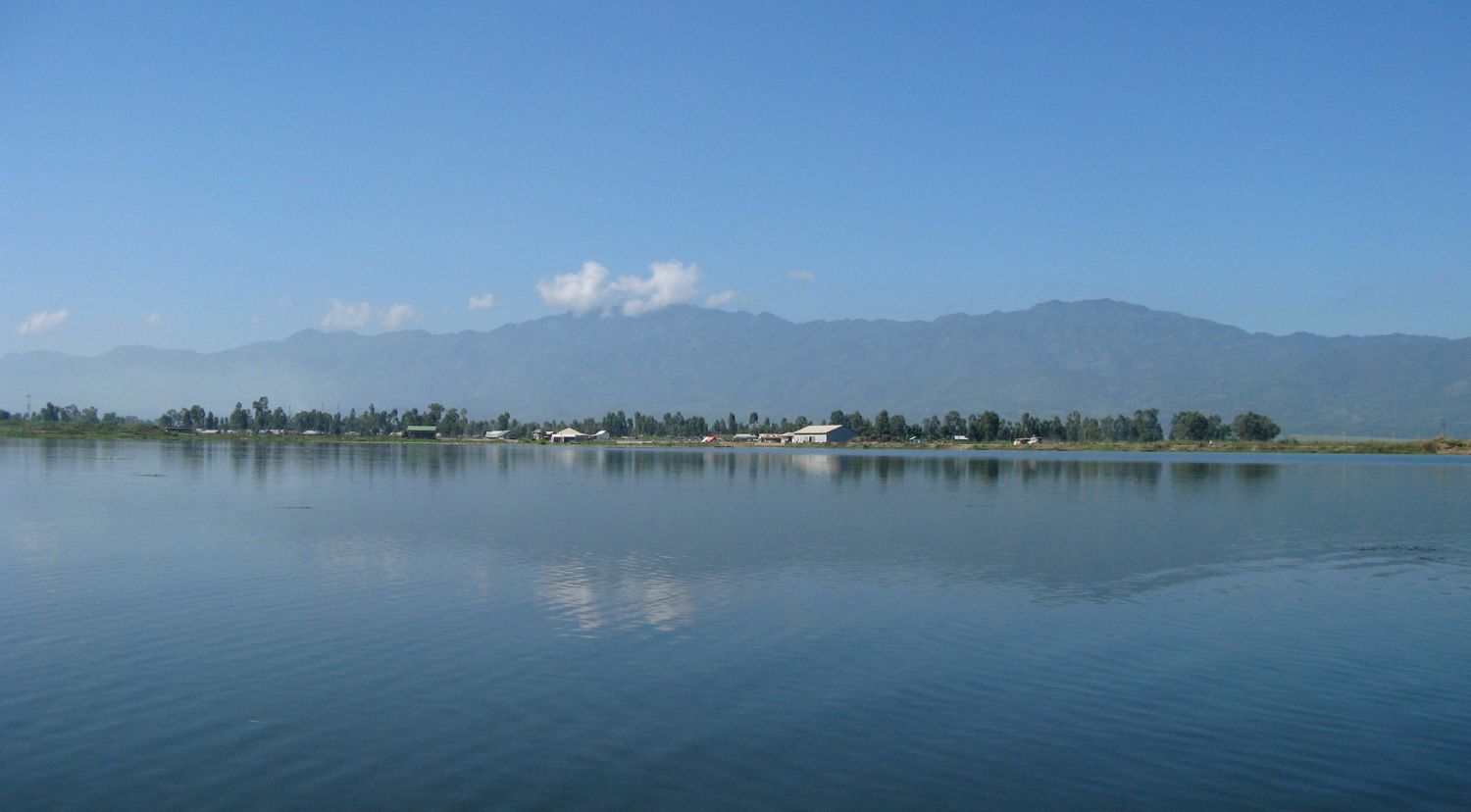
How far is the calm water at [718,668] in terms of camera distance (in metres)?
9.93

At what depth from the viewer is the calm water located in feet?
32.6

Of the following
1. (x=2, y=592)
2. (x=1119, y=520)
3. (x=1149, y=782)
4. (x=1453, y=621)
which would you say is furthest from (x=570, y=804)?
(x=1119, y=520)

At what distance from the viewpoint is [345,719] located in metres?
11.5

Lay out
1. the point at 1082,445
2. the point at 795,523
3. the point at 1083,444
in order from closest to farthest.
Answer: the point at 795,523
the point at 1082,445
the point at 1083,444

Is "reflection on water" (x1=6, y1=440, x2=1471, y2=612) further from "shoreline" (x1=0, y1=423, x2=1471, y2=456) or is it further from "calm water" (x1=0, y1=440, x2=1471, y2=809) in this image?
"shoreline" (x1=0, y1=423, x2=1471, y2=456)

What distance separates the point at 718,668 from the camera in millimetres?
14180

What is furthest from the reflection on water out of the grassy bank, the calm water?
the grassy bank

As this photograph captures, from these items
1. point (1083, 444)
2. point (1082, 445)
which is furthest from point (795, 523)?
point (1083, 444)

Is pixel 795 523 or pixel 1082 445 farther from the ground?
pixel 1082 445

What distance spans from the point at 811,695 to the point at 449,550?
1556cm

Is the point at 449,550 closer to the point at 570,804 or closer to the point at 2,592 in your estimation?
the point at 2,592

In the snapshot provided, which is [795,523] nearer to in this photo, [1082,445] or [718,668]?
[718,668]

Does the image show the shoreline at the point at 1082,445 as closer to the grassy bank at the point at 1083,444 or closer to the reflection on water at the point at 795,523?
the grassy bank at the point at 1083,444

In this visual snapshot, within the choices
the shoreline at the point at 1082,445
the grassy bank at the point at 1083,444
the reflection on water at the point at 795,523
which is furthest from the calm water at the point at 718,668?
the grassy bank at the point at 1083,444
